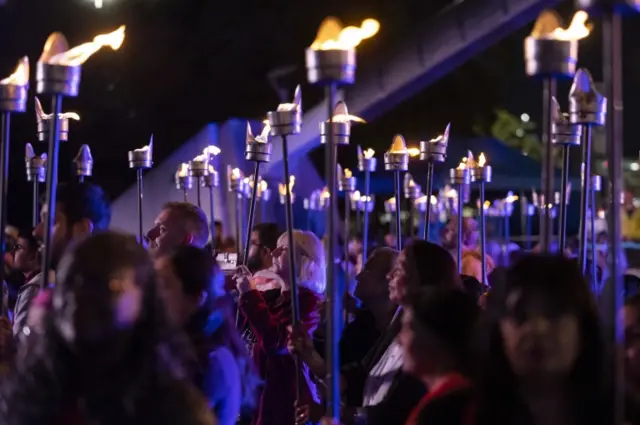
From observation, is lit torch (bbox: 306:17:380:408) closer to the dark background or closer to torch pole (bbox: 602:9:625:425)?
torch pole (bbox: 602:9:625:425)

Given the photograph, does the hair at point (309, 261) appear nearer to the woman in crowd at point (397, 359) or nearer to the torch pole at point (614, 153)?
the woman in crowd at point (397, 359)

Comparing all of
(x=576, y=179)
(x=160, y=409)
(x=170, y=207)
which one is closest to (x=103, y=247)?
(x=160, y=409)

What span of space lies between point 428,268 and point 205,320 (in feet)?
3.27

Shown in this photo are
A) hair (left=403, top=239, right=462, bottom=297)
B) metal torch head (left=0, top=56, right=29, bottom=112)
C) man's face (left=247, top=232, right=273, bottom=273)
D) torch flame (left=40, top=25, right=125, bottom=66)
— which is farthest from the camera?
man's face (left=247, top=232, right=273, bottom=273)

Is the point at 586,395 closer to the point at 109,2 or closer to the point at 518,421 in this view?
the point at 518,421

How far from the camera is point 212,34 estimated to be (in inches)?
861

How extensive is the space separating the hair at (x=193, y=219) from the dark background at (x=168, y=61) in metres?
12.6

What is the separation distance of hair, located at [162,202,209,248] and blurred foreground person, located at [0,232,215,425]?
8.76ft

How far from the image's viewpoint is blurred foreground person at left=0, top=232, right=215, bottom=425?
2498 millimetres

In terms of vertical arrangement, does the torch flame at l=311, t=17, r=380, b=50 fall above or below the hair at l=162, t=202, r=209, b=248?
above

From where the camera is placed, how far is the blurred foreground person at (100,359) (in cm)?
250

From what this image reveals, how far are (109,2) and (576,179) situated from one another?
1186 centimetres

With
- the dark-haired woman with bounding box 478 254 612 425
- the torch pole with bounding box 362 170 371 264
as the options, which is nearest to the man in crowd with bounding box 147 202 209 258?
the torch pole with bounding box 362 170 371 264

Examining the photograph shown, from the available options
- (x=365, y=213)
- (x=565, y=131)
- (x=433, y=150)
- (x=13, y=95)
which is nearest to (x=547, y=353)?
(x=13, y=95)
